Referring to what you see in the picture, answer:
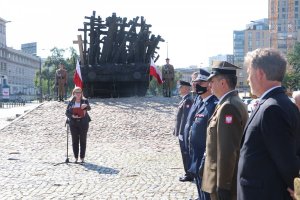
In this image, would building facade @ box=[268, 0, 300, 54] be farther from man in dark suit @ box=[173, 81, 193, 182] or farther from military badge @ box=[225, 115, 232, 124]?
military badge @ box=[225, 115, 232, 124]

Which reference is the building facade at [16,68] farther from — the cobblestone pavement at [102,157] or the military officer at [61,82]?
the cobblestone pavement at [102,157]

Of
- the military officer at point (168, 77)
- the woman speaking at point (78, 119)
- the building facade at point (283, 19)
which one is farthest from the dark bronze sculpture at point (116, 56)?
the building facade at point (283, 19)

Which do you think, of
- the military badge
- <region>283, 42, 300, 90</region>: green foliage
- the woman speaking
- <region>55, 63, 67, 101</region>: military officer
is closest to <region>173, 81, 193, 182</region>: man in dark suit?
the woman speaking

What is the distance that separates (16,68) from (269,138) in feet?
382

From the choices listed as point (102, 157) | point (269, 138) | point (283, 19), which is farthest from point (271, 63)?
point (283, 19)

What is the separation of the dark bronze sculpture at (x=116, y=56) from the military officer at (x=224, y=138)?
796 inches

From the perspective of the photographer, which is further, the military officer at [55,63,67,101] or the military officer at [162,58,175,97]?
the military officer at [162,58,175,97]

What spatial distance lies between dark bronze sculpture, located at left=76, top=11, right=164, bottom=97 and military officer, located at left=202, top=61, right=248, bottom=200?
66.3ft

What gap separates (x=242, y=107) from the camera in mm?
4176

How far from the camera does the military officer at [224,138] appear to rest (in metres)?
3.91

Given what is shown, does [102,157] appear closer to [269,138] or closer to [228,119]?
[228,119]

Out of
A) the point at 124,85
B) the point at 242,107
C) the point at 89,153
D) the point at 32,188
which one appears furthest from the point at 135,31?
the point at 242,107

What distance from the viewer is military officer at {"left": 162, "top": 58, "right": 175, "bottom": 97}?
25.2 metres

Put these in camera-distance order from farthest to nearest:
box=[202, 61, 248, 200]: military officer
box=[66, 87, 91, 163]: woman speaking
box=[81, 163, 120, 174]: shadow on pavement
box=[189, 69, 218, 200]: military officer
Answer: box=[66, 87, 91, 163]: woman speaking
box=[81, 163, 120, 174]: shadow on pavement
box=[189, 69, 218, 200]: military officer
box=[202, 61, 248, 200]: military officer
